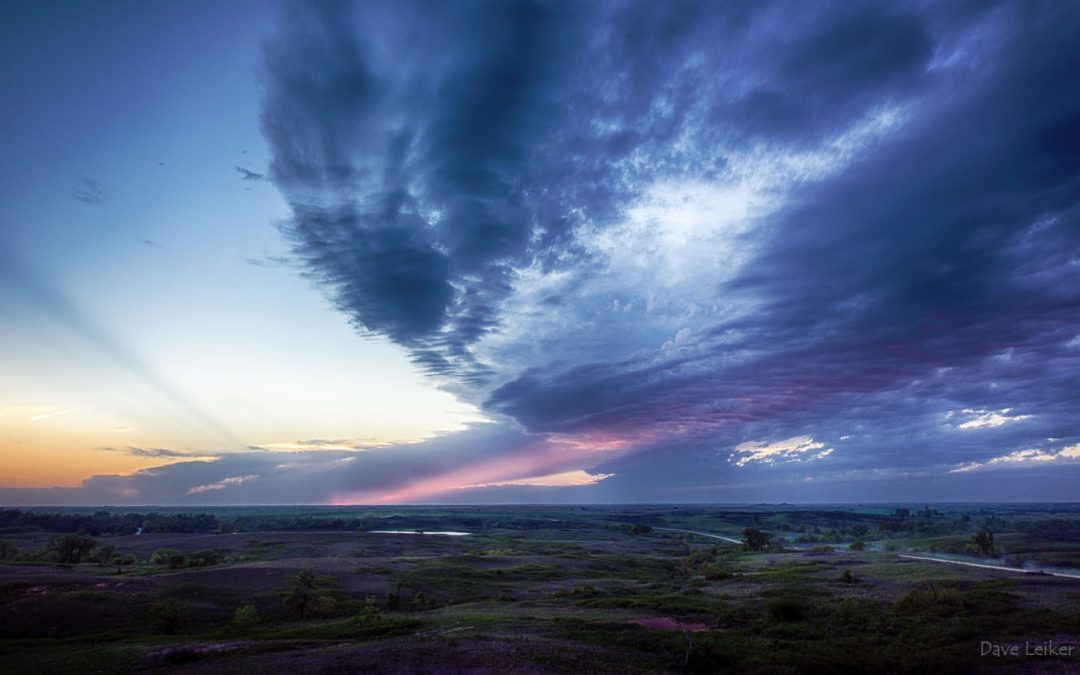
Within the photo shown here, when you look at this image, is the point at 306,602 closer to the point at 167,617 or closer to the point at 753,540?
the point at 167,617

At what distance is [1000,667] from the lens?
A: 32812 mm

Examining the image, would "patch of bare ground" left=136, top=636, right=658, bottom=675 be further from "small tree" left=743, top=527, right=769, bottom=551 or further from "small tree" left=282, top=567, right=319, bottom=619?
"small tree" left=743, top=527, right=769, bottom=551

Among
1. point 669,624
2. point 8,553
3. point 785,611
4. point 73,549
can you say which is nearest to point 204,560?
→ point 73,549

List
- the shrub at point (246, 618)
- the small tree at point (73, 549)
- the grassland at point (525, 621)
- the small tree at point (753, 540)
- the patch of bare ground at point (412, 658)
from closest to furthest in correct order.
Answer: the patch of bare ground at point (412, 658) → the grassland at point (525, 621) → the shrub at point (246, 618) → the small tree at point (73, 549) → the small tree at point (753, 540)

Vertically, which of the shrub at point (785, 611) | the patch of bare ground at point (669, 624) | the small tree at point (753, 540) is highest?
the shrub at point (785, 611)

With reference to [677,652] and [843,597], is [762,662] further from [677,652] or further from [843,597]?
[843,597]

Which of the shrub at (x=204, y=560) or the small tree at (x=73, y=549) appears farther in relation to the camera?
the small tree at (x=73, y=549)

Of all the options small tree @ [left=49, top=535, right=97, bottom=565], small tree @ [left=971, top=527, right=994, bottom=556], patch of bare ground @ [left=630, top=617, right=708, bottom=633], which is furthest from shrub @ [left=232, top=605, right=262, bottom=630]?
small tree @ [left=971, top=527, right=994, bottom=556]

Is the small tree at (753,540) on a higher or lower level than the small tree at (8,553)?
lower

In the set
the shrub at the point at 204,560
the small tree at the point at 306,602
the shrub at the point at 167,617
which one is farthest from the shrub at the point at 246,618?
the shrub at the point at 204,560

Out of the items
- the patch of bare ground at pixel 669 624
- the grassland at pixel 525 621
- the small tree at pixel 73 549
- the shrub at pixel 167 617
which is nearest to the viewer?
the grassland at pixel 525 621

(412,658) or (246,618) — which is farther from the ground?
(412,658)

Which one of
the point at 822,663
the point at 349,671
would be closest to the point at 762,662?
the point at 822,663

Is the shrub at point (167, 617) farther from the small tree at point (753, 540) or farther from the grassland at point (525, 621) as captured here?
the small tree at point (753, 540)
